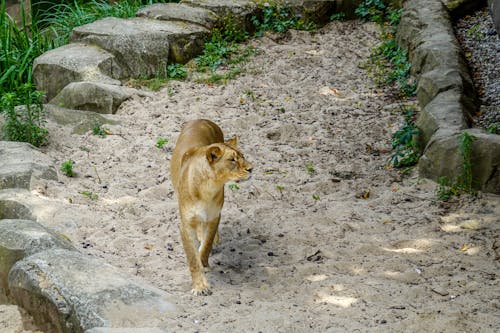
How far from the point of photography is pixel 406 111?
8.28 meters

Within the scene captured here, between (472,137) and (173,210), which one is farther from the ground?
(472,137)

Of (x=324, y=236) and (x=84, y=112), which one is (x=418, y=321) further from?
(x=84, y=112)

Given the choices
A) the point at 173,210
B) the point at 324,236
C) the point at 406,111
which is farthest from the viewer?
the point at 406,111

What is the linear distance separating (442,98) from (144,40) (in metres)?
3.93

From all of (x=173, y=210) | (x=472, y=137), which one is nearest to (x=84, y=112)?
(x=173, y=210)

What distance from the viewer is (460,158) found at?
21.7 ft

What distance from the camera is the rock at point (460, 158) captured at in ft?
21.2

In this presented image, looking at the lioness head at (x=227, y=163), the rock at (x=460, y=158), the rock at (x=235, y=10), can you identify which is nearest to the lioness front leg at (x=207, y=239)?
the lioness head at (x=227, y=163)

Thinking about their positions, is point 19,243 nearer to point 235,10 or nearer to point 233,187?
point 233,187

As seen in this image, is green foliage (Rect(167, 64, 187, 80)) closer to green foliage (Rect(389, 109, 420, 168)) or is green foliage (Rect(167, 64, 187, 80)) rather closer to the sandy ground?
the sandy ground

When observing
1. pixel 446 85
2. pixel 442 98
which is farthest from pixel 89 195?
pixel 446 85

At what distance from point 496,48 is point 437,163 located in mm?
2462

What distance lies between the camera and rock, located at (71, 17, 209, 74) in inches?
377

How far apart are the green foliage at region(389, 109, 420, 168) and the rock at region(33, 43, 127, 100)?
3.57m
